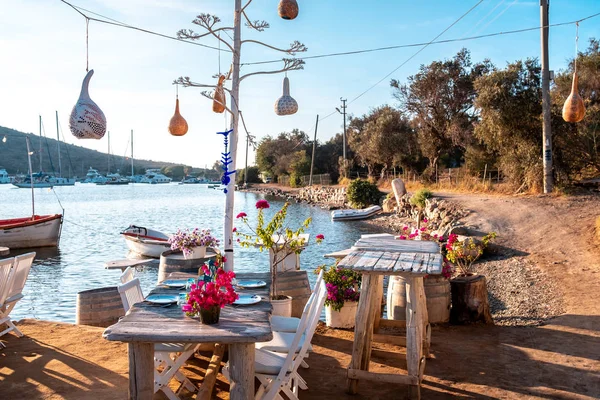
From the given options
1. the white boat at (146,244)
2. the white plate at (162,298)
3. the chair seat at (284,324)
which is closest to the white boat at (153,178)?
the white boat at (146,244)

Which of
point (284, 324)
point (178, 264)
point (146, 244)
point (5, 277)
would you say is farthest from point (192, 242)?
point (146, 244)

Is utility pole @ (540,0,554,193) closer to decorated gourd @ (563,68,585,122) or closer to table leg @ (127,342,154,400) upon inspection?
decorated gourd @ (563,68,585,122)

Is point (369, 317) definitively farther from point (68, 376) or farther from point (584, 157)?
point (584, 157)

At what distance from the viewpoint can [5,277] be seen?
560cm

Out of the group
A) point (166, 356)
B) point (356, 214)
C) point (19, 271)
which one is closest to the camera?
point (166, 356)

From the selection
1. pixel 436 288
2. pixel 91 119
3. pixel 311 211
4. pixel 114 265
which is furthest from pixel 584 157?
pixel 311 211

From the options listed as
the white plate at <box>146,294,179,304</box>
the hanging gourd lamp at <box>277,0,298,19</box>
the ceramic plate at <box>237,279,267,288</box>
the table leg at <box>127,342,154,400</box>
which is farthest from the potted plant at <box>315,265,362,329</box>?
the table leg at <box>127,342,154,400</box>

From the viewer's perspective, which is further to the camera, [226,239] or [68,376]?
[226,239]

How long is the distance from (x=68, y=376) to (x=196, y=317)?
6.45 ft

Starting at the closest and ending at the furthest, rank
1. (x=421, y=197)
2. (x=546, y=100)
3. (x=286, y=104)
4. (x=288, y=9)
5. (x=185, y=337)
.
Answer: (x=185, y=337) → (x=288, y=9) → (x=286, y=104) → (x=546, y=100) → (x=421, y=197)

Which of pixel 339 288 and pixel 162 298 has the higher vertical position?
pixel 162 298

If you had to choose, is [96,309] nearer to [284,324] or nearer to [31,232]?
[284,324]

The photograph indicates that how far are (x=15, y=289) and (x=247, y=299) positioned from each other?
3.37m

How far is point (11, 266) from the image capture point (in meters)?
5.73
